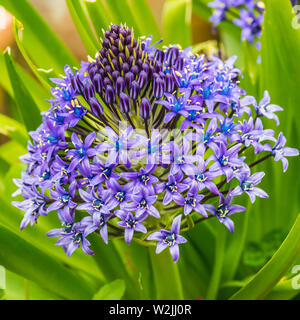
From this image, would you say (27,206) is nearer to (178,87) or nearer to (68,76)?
(68,76)

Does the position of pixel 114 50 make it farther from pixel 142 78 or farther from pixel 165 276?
pixel 165 276

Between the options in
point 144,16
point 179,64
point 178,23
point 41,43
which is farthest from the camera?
point 178,23

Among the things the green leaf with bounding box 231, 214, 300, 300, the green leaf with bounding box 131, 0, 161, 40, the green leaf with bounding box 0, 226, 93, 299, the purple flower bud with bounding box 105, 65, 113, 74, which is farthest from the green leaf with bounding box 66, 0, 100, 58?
the green leaf with bounding box 231, 214, 300, 300

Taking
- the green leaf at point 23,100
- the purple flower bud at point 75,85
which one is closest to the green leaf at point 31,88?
the green leaf at point 23,100

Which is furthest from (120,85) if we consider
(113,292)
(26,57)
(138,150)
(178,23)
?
(178,23)

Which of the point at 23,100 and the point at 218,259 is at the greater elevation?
the point at 23,100

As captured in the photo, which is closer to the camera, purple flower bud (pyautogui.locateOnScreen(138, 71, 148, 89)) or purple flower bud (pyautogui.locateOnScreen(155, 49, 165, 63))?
purple flower bud (pyautogui.locateOnScreen(138, 71, 148, 89))

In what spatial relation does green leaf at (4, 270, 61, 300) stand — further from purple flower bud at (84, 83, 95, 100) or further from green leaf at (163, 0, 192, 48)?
green leaf at (163, 0, 192, 48)

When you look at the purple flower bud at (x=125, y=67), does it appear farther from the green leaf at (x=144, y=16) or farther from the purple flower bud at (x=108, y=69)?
the green leaf at (x=144, y=16)
